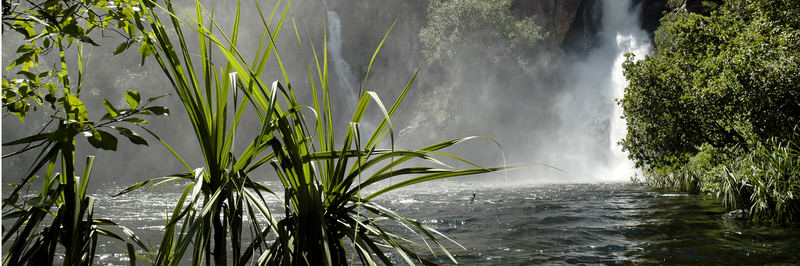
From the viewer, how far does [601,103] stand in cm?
2723

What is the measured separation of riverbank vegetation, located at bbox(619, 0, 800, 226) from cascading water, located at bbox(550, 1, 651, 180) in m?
12.3

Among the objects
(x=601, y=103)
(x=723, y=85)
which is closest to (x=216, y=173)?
(x=723, y=85)

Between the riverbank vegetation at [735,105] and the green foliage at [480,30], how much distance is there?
1948cm

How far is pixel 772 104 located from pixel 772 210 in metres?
1.70

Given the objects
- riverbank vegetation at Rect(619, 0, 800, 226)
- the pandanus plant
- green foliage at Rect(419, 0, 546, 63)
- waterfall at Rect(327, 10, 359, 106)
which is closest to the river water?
riverbank vegetation at Rect(619, 0, 800, 226)

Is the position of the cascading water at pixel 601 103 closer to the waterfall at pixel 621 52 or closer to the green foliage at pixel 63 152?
the waterfall at pixel 621 52

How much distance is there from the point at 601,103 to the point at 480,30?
30.8 feet

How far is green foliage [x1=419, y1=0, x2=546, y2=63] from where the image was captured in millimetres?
32125

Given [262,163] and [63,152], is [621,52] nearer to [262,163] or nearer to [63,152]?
[262,163]

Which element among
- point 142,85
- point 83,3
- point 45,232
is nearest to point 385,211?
point 45,232

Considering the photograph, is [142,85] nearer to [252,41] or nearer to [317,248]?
[252,41]

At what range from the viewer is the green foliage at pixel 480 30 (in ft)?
105

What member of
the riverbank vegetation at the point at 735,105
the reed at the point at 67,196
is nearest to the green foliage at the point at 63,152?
the reed at the point at 67,196

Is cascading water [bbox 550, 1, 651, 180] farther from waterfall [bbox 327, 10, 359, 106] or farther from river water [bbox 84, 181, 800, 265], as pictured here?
waterfall [bbox 327, 10, 359, 106]
